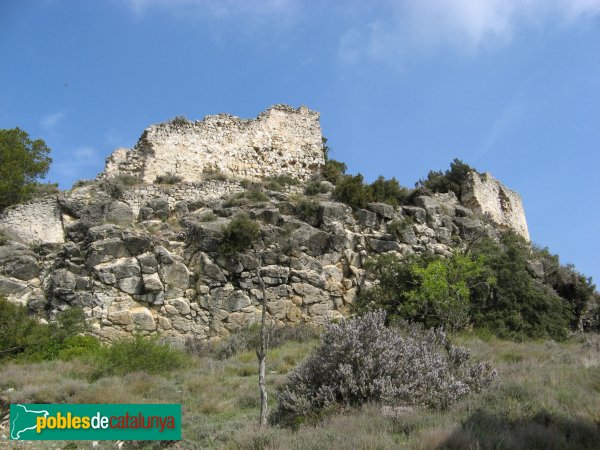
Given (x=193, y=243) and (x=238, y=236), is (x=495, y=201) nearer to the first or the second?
(x=238, y=236)

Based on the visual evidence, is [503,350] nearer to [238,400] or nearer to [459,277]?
[459,277]

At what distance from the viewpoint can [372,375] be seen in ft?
26.6

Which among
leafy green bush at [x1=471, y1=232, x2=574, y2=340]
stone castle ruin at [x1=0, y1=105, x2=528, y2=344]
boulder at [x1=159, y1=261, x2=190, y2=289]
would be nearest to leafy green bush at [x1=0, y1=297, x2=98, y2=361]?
stone castle ruin at [x1=0, y1=105, x2=528, y2=344]

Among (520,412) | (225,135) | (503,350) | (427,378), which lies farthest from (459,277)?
(225,135)

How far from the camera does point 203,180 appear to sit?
63.5 feet

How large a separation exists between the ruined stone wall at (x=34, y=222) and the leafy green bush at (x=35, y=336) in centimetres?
356

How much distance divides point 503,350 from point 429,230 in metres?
6.60

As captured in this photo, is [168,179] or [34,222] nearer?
[34,222]

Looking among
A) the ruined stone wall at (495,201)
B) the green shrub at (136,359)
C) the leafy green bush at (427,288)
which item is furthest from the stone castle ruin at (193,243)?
the green shrub at (136,359)

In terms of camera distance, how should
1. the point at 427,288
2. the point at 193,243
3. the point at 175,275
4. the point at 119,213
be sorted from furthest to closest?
the point at 119,213, the point at 193,243, the point at 175,275, the point at 427,288

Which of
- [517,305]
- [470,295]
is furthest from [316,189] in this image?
[517,305]

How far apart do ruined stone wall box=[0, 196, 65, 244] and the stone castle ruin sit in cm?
3

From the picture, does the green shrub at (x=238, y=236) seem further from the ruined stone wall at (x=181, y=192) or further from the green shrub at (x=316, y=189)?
the green shrub at (x=316, y=189)

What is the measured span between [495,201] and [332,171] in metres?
7.69
